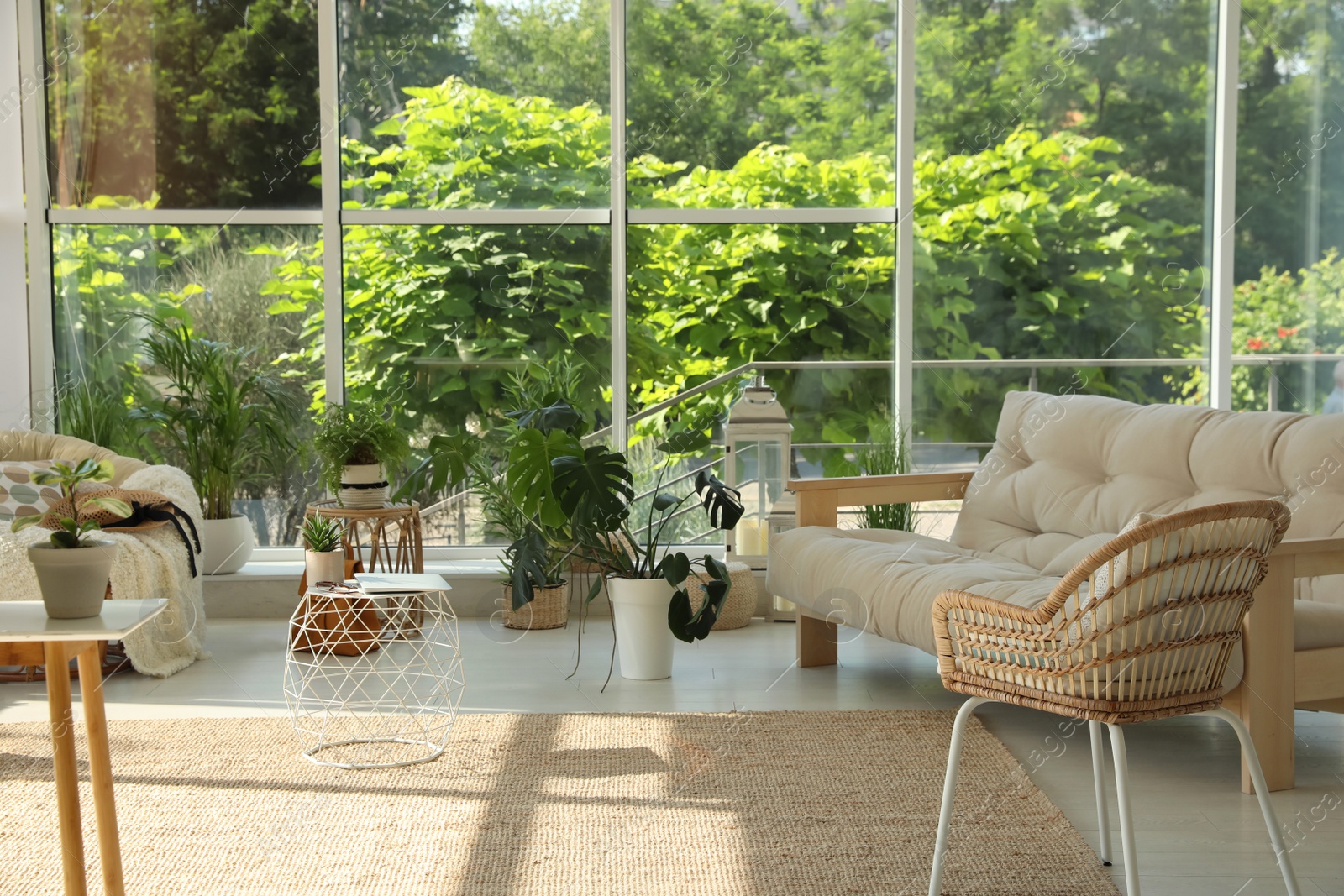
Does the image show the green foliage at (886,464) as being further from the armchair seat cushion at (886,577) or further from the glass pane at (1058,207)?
the armchair seat cushion at (886,577)

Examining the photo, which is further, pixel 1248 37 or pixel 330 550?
pixel 1248 37

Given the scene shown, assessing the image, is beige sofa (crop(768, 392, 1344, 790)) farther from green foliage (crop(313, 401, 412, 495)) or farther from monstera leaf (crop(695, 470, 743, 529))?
green foliage (crop(313, 401, 412, 495))

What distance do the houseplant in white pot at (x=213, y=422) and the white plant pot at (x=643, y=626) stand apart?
1975 mm

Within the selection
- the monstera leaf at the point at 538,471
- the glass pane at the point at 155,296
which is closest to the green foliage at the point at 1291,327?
the monstera leaf at the point at 538,471

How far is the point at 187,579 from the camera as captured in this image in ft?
13.4

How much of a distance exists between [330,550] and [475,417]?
3.67 ft

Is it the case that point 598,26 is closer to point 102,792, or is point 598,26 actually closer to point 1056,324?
point 1056,324

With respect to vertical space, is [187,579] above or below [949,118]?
below

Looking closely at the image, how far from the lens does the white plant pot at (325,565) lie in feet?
14.1

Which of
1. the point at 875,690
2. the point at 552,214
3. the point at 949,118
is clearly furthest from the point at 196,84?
the point at 875,690

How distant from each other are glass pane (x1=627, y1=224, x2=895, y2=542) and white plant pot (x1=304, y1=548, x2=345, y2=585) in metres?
1.43

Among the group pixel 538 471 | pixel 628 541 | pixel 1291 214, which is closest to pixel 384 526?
pixel 538 471

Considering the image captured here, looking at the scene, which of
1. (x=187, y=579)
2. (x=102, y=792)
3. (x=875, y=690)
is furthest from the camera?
(x=187, y=579)

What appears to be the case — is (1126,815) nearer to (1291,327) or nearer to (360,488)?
(360,488)
